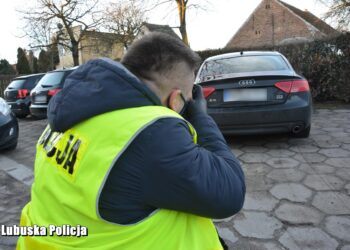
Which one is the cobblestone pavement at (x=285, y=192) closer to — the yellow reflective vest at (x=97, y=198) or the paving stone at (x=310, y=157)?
the paving stone at (x=310, y=157)

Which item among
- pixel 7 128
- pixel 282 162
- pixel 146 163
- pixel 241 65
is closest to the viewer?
pixel 146 163

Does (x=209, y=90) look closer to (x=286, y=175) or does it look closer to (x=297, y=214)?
(x=286, y=175)

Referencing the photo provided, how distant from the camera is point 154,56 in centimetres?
116

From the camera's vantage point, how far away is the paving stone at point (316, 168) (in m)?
3.86

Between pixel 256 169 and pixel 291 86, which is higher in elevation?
pixel 291 86

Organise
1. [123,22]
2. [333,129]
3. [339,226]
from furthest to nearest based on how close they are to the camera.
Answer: [123,22] → [333,129] → [339,226]

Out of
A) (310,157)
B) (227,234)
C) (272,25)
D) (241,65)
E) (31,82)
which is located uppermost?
(272,25)

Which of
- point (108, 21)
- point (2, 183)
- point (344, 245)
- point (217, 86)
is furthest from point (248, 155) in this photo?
point (108, 21)

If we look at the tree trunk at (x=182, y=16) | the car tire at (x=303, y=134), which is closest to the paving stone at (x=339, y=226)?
the car tire at (x=303, y=134)

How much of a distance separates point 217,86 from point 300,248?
2.65 meters

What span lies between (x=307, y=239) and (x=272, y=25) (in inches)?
1485

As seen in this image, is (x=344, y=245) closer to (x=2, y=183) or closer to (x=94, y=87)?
(x=94, y=87)

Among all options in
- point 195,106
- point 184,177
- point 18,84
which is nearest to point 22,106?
point 18,84

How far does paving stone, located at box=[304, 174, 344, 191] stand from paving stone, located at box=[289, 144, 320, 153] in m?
0.95
